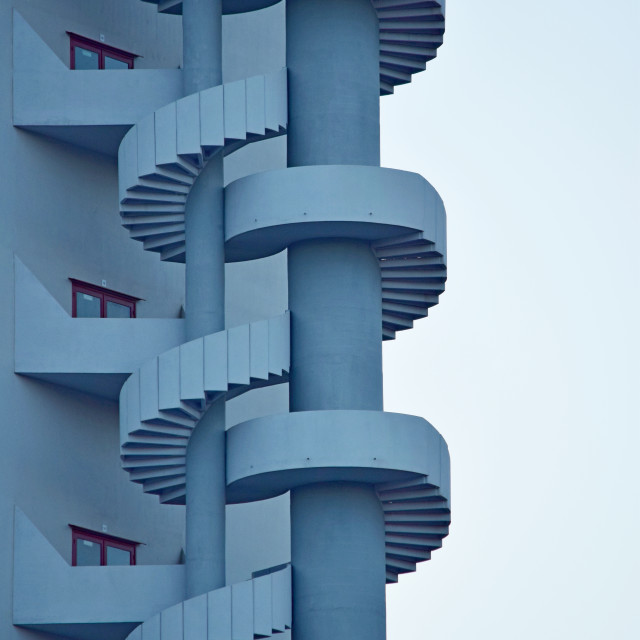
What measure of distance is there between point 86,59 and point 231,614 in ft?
24.0

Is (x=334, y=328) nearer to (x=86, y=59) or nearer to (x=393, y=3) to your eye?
(x=393, y=3)

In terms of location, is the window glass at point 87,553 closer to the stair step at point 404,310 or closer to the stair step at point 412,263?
the stair step at point 404,310

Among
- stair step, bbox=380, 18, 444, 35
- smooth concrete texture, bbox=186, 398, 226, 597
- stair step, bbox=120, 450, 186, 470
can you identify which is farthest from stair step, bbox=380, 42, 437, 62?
stair step, bbox=120, 450, 186, 470

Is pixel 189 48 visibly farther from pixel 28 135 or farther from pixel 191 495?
pixel 191 495

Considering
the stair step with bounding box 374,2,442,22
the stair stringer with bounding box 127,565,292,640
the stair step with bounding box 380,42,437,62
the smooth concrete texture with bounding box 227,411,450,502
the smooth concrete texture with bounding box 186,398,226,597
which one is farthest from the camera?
the stair step with bounding box 380,42,437,62

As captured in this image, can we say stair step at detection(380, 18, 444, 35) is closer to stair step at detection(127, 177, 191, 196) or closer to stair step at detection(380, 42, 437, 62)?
stair step at detection(380, 42, 437, 62)

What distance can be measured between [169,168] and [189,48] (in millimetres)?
1491

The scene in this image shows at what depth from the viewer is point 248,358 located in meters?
29.8

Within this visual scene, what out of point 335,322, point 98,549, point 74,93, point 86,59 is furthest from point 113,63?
point 98,549

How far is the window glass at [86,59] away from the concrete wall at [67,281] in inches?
8.6

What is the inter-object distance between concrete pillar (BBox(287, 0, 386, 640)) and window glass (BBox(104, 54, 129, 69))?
2605 mm

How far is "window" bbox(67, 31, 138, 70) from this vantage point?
1288 inches

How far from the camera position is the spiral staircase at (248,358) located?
29.4 m

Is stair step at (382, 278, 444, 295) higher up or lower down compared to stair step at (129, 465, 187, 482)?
higher up
